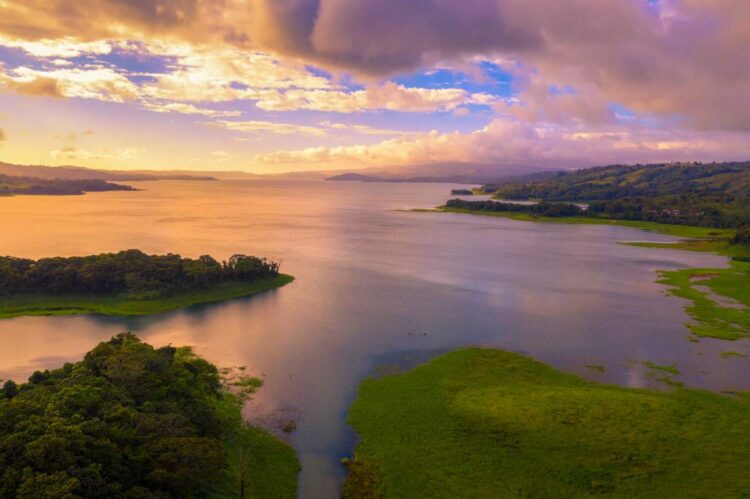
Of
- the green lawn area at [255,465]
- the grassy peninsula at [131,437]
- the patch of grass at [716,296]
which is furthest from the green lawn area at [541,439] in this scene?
the patch of grass at [716,296]

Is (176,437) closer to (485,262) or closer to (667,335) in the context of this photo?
(667,335)

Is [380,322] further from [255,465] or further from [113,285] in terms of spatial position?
[113,285]

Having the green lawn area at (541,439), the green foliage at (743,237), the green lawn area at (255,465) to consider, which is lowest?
the green lawn area at (255,465)

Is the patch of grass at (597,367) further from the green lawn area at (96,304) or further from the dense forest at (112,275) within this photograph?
the dense forest at (112,275)

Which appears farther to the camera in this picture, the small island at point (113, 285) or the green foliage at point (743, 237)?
the green foliage at point (743, 237)

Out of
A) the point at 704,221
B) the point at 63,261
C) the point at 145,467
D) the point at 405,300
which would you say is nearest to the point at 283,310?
the point at 405,300

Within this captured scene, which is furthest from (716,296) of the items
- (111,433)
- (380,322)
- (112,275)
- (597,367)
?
(112,275)

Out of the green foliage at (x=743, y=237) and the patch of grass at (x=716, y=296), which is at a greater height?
the green foliage at (x=743, y=237)
